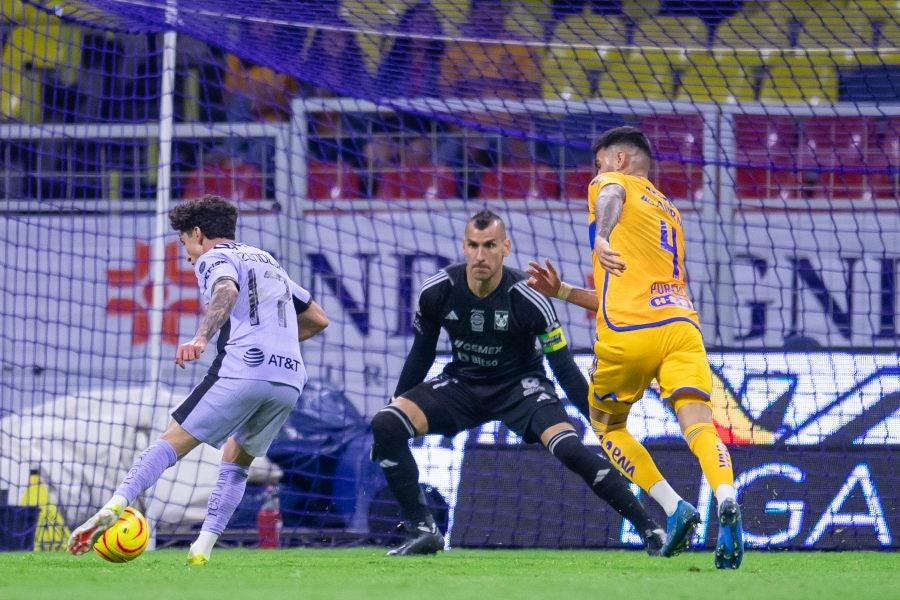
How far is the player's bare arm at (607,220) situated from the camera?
205 inches

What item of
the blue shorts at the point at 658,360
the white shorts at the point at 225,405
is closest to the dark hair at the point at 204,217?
the white shorts at the point at 225,405

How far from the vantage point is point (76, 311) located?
10867 millimetres

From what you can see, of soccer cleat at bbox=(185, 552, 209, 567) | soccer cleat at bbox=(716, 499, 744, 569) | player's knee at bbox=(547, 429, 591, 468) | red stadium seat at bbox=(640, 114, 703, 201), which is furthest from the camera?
red stadium seat at bbox=(640, 114, 703, 201)

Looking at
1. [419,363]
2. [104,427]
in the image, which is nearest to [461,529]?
[419,363]

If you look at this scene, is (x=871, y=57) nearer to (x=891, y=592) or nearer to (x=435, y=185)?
(x=435, y=185)

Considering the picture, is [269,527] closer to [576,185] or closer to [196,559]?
[196,559]

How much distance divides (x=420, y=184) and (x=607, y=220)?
6022 millimetres

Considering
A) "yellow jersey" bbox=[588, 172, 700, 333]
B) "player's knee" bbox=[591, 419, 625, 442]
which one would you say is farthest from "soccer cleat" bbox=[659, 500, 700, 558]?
"yellow jersey" bbox=[588, 172, 700, 333]

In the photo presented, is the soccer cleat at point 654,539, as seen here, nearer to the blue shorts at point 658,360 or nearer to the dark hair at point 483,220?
the blue shorts at point 658,360

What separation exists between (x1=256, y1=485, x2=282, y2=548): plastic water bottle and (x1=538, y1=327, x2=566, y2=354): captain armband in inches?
96.6

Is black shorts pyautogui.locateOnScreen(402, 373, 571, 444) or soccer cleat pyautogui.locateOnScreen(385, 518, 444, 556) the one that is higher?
black shorts pyautogui.locateOnScreen(402, 373, 571, 444)

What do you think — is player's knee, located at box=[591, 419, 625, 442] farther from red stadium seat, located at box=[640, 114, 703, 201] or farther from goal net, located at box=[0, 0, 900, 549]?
red stadium seat, located at box=[640, 114, 703, 201]

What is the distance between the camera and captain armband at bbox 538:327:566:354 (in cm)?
667

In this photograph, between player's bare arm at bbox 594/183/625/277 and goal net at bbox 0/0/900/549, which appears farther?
goal net at bbox 0/0/900/549
